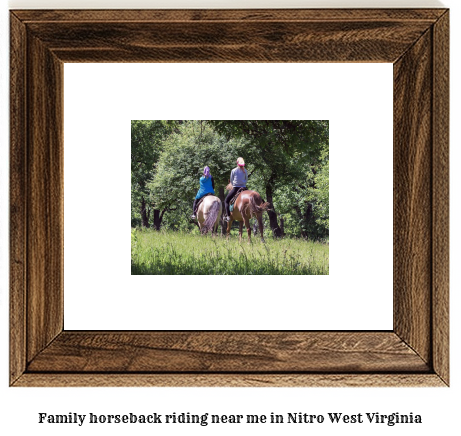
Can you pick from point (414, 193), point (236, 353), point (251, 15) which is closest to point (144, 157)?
point (251, 15)

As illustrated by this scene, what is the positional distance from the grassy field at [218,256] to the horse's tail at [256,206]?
0.12 m

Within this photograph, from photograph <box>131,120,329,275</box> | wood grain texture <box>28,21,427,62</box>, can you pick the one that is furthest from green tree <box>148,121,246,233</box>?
wood grain texture <box>28,21,427,62</box>

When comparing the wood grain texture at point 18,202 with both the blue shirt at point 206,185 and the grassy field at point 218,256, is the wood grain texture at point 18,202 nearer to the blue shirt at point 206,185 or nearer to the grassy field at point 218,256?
the grassy field at point 218,256

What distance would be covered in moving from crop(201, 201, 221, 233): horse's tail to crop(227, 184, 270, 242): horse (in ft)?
0.23

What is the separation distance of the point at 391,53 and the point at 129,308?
54.1 inches

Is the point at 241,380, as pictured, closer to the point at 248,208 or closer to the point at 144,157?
the point at 248,208

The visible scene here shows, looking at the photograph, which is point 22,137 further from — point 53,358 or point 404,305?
point 404,305

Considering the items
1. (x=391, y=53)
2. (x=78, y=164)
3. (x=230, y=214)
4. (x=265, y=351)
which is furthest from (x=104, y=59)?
(x=265, y=351)

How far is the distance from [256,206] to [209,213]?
188 mm

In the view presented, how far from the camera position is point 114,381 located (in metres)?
2.08

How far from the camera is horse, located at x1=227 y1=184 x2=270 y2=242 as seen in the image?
2211 mm

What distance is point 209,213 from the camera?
2.21 metres

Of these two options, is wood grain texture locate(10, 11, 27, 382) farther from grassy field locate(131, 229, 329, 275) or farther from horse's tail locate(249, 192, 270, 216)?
horse's tail locate(249, 192, 270, 216)

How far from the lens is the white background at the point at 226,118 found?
2.12 metres
